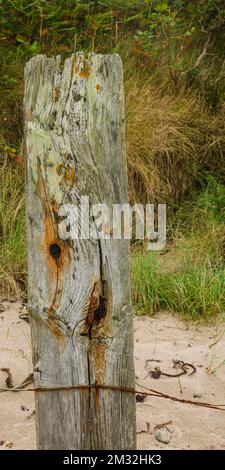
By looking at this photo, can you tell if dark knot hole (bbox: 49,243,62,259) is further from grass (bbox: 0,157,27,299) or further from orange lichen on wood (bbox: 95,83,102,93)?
grass (bbox: 0,157,27,299)

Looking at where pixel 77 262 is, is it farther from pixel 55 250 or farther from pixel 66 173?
pixel 66 173

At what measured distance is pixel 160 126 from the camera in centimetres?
572

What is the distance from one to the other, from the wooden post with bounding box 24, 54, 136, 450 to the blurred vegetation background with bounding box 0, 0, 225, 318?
2.50m

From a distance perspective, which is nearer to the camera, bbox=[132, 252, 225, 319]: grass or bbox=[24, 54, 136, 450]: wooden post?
bbox=[24, 54, 136, 450]: wooden post

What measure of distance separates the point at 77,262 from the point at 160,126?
4.11 meters

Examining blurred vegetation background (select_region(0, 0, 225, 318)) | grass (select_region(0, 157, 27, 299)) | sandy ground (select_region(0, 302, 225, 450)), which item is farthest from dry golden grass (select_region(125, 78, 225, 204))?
sandy ground (select_region(0, 302, 225, 450))

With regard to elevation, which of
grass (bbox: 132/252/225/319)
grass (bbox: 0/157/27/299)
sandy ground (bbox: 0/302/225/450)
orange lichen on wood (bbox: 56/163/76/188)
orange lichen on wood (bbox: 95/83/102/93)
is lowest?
sandy ground (bbox: 0/302/225/450)

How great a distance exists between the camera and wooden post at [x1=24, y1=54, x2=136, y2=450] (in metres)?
1.77

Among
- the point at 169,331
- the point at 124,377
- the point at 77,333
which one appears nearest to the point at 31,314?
the point at 77,333

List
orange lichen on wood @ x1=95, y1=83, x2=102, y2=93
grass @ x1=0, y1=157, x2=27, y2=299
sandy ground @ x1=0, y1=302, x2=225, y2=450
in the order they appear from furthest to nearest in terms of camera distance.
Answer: grass @ x1=0, y1=157, x2=27, y2=299, sandy ground @ x1=0, y1=302, x2=225, y2=450, orange lichen on wood @ x1=95, y1=83, x2=102, y2=93

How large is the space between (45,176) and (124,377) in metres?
0.67

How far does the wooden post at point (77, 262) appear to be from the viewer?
1.77m

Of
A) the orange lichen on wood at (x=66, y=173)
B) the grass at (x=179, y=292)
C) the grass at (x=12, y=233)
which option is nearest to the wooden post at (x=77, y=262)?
the orange lichen on wood at (x=66, y=173)

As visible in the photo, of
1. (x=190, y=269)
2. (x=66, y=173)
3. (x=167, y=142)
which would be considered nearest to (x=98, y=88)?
(x=66, y=173)
